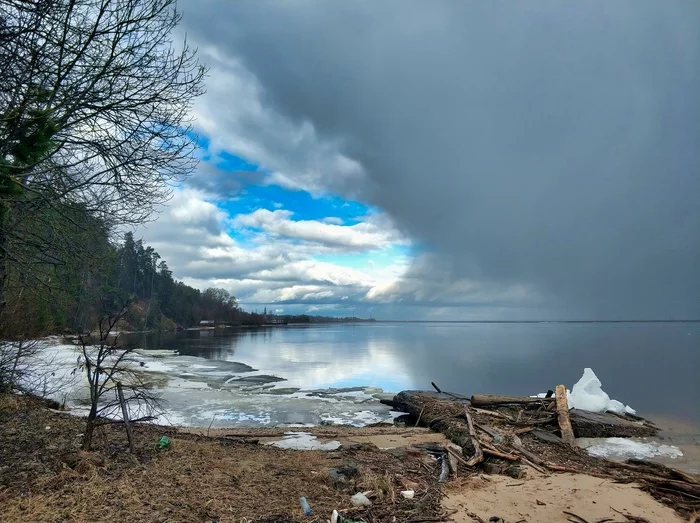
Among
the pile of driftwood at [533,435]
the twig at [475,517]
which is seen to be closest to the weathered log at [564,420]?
the pile of driftwood at [533,435]

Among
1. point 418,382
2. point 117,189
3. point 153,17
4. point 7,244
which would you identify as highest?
point 153,17

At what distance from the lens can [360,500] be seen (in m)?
5.84

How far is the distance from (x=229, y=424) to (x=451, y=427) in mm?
7200

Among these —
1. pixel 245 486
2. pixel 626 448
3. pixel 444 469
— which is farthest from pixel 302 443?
A: pixel 626 448

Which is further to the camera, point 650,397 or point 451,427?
point 650,397

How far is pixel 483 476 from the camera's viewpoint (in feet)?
25.5

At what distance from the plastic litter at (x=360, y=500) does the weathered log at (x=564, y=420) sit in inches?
282

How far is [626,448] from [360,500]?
10738 mm

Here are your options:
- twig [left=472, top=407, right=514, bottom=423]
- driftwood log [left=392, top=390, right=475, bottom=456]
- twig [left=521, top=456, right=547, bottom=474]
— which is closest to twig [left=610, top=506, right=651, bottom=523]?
twig [left=521, top=456, right=547, bottom=474]

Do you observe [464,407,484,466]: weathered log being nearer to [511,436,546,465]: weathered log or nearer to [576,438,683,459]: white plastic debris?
[511,436,546,465]: weathered log

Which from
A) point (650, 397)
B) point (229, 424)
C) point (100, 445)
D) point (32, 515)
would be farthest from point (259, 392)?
point (650, 397)

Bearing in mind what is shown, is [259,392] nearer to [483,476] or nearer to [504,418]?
[504,418]

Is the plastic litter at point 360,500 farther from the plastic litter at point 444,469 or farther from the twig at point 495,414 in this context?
the twig at point 495,414

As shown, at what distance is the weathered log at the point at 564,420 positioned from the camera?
38.4 ft
